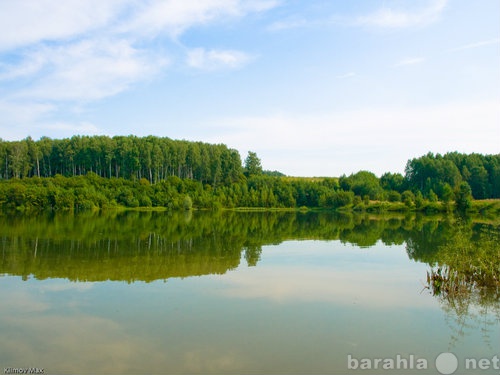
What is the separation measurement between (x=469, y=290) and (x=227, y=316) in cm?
842

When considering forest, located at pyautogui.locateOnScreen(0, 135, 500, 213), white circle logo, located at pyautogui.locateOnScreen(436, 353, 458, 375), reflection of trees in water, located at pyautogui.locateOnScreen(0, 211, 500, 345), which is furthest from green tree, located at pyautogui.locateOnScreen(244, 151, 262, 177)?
white circle logo, located at pyautogui.locateOnScreen(436, 353, 458, 375)

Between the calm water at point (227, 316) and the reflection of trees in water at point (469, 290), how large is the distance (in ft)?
0.26

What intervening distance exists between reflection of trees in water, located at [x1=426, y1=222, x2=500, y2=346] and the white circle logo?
953mm

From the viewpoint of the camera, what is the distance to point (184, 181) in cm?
10175

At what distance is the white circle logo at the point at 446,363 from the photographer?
855 cm

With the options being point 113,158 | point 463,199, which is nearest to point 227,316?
point 463,199

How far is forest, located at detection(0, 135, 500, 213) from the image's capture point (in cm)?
8512

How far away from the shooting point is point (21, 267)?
1802cm

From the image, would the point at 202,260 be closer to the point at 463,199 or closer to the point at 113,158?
the point at 463,199

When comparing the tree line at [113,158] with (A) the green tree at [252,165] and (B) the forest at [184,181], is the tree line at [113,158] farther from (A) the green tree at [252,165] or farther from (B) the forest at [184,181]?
(A) the green tree at [252,165]

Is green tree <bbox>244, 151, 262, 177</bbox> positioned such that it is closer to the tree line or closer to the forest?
the forest

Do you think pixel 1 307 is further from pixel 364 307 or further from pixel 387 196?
pixel 387 196

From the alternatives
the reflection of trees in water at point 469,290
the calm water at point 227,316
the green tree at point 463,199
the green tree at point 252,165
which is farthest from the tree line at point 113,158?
the reflection of trees in water at point 469,290

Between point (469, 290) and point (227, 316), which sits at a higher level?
point (469, 290)
